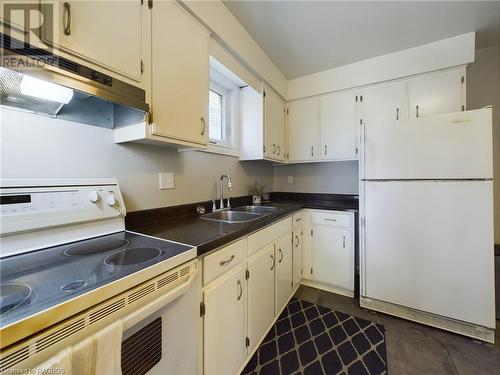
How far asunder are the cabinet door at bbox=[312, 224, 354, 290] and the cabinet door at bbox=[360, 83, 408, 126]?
1.21 meters

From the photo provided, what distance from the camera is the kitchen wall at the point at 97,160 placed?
854 mm

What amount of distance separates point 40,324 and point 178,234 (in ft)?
2.11

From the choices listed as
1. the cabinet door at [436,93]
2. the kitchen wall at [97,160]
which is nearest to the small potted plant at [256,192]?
the kitchen wall at [97,160]

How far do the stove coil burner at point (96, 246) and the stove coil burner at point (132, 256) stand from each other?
85 mm

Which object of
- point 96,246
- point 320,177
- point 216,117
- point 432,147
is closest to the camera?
point 96,246

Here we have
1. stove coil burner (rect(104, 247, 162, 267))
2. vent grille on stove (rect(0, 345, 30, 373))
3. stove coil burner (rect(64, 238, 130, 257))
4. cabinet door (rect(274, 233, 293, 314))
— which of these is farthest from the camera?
cabinet door (rect(274, 233, 293, 314))

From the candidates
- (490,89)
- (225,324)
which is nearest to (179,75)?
(225,324)

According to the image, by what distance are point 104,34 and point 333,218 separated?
221cm

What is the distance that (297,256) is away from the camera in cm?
218

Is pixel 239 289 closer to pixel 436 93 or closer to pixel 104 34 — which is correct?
pixel 104 34

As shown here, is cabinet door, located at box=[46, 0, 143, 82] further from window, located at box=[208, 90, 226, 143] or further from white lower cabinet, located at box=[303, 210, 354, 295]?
white lower cabinet, located at box=[303, 210, 354, 295]

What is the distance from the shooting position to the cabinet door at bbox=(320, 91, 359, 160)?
2357 mm

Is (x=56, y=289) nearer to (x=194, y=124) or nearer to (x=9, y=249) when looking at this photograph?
(x=9, y=249)

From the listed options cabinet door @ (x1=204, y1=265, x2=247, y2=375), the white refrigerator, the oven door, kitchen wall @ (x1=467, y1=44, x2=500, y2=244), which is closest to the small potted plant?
the white refrigerator
